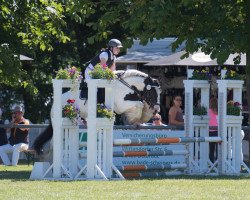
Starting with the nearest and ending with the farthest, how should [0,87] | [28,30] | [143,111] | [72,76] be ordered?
[72,76]
[143,111]
[28,30]
[0,87]

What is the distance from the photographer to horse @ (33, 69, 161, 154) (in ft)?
66.8

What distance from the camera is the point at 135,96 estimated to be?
2075cm

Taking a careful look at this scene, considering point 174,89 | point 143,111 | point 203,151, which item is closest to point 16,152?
point 143,111

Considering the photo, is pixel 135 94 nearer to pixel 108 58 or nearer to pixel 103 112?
pixel 108 58

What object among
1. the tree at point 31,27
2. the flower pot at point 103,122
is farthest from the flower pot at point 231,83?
the tree at point 31,27

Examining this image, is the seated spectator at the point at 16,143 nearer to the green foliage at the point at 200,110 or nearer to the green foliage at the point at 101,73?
the green foliage at the point at 200,110

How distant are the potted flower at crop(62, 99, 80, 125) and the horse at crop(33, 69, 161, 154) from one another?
6.21 ft

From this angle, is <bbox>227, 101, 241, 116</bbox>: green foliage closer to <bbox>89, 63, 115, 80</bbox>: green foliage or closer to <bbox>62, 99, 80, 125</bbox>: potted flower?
<bbox>89, 63, 115, 80</bbox>: green foliage

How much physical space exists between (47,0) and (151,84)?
8.48 metres

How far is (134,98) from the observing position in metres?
20.7

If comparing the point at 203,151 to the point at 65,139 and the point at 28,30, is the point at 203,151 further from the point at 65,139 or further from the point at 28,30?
the point at 28,30

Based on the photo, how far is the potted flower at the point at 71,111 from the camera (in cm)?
1792

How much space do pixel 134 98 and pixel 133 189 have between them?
574cm

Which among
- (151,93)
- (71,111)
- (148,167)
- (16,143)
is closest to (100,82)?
(71,111)
